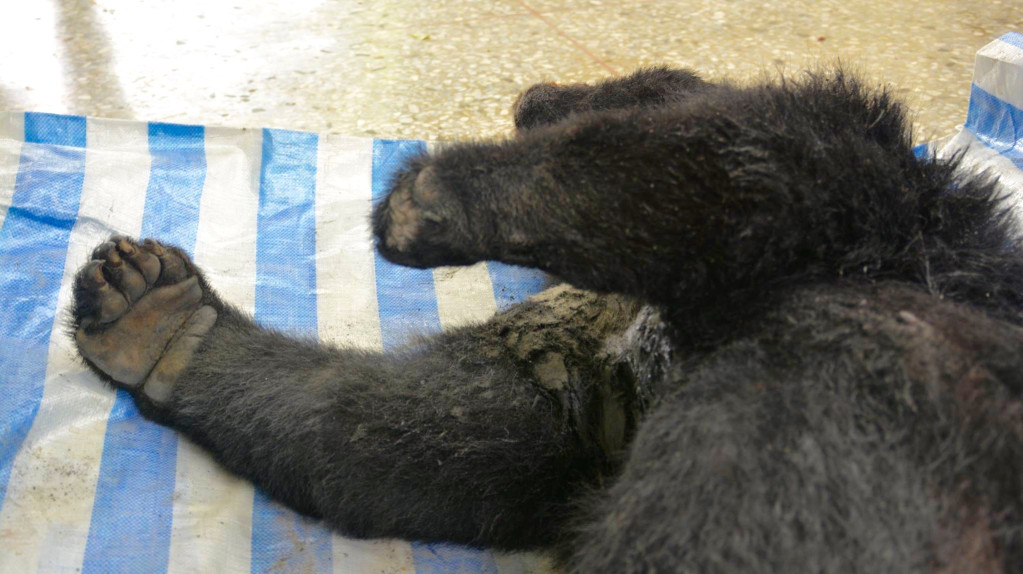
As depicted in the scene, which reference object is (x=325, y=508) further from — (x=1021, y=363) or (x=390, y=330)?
(x=1021, y=363)

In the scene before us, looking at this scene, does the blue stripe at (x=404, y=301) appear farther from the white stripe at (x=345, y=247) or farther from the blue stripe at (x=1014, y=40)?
the blue stripe at (x=1014, y=40)

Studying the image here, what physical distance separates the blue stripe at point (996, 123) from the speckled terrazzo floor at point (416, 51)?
0.31m

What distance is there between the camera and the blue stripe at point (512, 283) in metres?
2.62

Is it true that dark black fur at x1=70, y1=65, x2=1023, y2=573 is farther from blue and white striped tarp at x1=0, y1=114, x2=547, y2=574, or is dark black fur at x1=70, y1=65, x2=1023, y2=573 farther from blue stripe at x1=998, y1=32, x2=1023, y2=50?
blue stripe at x1=998, y1=32, x2=1023, y2=50

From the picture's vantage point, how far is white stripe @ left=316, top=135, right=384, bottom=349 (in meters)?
2.48

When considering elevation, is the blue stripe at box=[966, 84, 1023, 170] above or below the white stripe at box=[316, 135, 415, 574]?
above

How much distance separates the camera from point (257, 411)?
181 centimetres

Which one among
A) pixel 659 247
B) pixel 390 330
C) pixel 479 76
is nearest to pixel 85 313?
pixel 390 330

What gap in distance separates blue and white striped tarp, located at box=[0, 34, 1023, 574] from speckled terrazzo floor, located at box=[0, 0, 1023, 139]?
0.48 m

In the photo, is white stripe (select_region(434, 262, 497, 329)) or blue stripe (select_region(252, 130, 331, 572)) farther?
white stripe (select_region(434, 262, 497, 329))

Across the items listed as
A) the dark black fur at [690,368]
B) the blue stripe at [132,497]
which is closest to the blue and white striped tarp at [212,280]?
the blue stripe at [132,497]

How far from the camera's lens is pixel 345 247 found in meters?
2.69

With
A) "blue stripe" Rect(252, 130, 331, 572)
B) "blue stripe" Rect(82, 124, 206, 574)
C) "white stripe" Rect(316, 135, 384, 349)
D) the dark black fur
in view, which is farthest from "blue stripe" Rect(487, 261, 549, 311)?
"blue stripe" Rect(82, 124, 206, 574)

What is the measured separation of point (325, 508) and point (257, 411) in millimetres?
255
